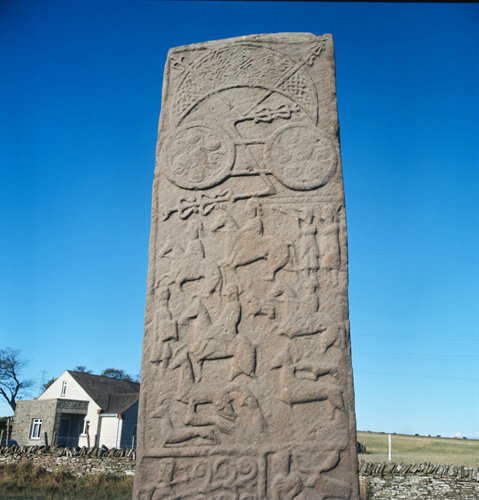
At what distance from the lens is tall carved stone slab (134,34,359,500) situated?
10.3ft

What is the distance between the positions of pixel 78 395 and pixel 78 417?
1.17 m

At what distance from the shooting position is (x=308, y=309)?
3420 mm

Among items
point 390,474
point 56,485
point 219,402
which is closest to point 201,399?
point 219,402

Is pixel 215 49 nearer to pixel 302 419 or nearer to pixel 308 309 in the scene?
pixel 308 309

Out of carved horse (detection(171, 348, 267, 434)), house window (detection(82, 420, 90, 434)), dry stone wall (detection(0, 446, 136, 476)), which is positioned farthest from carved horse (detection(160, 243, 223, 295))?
house window (detection(82, 420, 90, 434))

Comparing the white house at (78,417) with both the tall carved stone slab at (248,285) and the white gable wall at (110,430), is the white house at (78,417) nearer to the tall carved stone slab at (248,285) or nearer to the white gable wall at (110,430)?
the white gable wall at (110,430)

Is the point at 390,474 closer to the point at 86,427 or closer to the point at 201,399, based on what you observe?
the point at 201,399

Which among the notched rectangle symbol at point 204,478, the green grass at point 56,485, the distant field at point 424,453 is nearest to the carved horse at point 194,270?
the notched rectangle symbol at point 204,478

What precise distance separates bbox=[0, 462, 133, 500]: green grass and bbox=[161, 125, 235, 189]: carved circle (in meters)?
6.83

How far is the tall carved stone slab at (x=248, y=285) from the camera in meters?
3.14

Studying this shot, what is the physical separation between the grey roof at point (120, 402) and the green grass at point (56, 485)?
1109 centimetres

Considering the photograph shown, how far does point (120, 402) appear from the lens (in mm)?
22922

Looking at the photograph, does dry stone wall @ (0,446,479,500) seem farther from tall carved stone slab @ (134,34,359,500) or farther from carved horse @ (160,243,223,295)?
carved horse @ (160,243,223,295)

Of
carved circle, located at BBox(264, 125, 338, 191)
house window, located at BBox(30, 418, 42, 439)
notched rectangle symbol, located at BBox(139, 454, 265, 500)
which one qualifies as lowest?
house window, located at BBox(30, 418, 42, 439)
